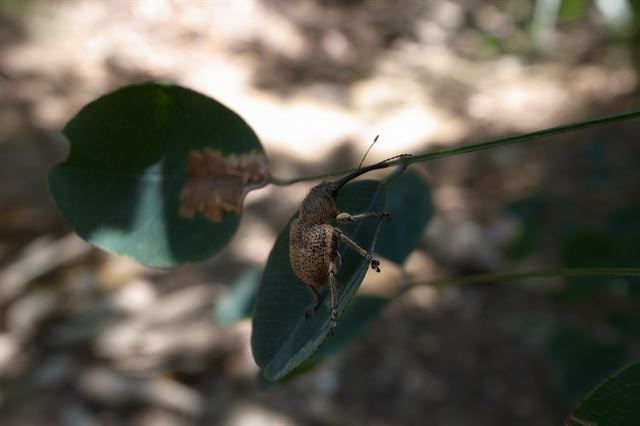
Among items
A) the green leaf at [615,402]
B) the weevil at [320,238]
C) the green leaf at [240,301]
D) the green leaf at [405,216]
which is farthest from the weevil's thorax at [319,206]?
the green leaf at [240,301]

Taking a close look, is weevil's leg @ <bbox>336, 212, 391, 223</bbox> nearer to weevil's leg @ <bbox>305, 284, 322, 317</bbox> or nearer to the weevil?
the weevil

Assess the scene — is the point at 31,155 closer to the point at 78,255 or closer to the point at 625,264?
the point at 78,255

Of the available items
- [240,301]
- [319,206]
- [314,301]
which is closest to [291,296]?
[314,301]

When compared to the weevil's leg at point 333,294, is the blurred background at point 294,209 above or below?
below

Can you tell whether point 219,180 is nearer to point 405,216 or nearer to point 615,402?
point 405,216

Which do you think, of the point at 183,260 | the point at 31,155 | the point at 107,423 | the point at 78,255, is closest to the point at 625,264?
the point at 183,260

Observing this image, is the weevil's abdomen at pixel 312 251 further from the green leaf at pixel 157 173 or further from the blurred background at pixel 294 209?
the blurred background at pixel 294 209
